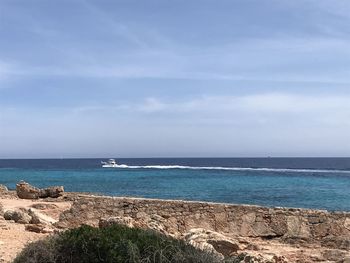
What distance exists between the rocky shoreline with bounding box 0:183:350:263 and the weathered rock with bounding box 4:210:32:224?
1.95ft

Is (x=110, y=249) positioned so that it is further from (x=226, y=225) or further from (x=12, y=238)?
(x=226, y=225)

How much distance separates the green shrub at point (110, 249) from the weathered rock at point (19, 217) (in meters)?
6.68

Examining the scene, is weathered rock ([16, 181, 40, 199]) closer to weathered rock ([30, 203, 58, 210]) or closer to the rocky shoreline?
weathered rock ([30, 203, 58, 210])

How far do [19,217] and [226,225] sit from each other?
560 cm

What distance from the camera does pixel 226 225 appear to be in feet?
37.1

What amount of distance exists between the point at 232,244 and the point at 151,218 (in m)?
2.59

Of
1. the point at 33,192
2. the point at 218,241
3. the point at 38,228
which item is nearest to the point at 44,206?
the point at 33,192

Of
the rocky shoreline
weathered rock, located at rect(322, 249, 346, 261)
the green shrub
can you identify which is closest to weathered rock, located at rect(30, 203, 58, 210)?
the rocky shoreline

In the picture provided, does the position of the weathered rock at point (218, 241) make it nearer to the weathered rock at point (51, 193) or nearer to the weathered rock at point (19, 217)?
the weathered rock at point (19, 217)

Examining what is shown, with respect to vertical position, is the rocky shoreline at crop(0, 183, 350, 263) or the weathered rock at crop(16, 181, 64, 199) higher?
the rocky shoreline at crop(0, 183, 350, 263)

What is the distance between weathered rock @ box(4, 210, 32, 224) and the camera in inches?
527

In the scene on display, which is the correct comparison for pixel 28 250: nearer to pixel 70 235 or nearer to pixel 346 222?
pixel 70 235

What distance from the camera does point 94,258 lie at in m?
6.48

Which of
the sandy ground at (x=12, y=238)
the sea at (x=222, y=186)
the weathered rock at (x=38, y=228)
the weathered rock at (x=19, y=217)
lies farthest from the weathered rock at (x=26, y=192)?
the weathered rock at (x=38, y=228)
